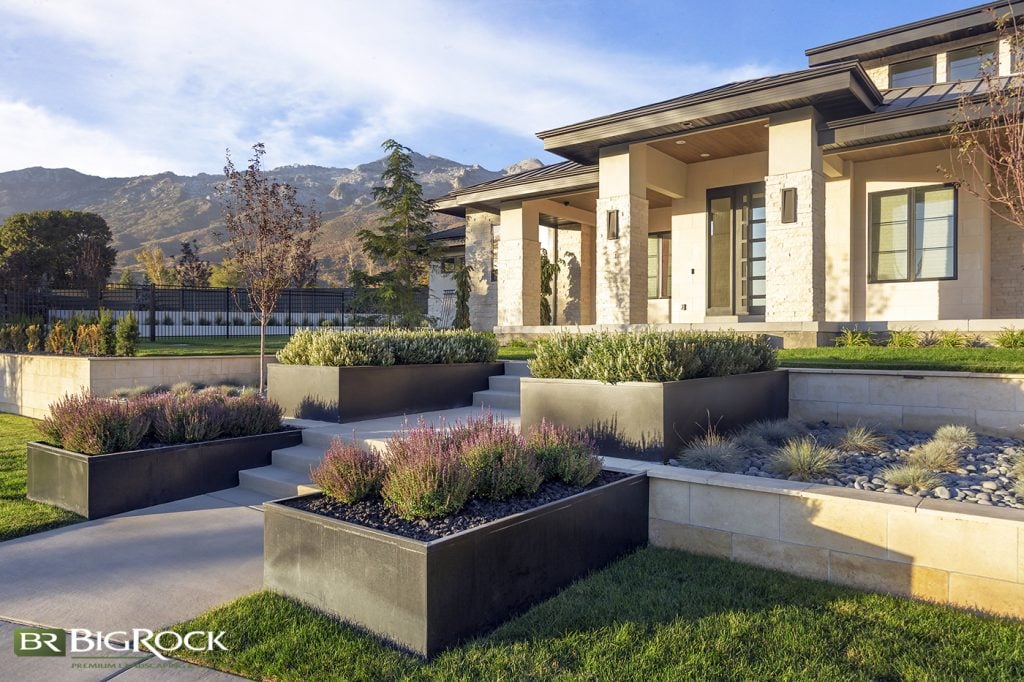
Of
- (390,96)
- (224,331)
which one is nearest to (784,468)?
(390,96)

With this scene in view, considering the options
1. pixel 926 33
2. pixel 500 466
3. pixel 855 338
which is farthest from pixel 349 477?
pixel 926 33

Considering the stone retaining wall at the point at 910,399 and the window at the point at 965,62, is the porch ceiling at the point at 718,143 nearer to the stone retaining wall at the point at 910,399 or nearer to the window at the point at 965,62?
the window at the point at 965,62

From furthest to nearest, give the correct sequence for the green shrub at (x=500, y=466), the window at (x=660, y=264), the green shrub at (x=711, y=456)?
the window at (x=660, y=264), the green shrub at (x=711, y=456), the green shrub at (x=500, y=466)

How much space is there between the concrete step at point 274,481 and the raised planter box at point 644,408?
215 centimetres

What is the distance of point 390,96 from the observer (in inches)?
536

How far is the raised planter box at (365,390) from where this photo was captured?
6.95m

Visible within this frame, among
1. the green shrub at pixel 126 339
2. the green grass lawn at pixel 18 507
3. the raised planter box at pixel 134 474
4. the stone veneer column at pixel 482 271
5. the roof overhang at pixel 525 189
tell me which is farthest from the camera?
the stone veneer column at pixel 482 271

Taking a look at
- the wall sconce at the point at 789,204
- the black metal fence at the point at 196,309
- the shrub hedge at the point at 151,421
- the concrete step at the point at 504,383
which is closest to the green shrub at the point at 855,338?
the wall sconce at the point at 789,204

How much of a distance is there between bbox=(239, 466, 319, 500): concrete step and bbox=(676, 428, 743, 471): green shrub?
3.19 meters

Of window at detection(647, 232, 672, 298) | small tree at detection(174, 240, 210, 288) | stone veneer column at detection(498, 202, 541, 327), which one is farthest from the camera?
small tree at detection(174, 240, 210, 288)

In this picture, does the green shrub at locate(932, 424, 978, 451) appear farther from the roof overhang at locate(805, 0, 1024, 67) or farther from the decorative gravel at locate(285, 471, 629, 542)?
the roof overhang at locate(805, 0, 1024, 67)

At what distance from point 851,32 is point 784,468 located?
14.6 meters

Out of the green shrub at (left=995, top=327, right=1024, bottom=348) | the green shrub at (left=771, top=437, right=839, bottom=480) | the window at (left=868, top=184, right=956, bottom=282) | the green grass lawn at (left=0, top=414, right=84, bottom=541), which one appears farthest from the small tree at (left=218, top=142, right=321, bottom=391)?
the window at (left=868, top=184, right=956, bottom=282)

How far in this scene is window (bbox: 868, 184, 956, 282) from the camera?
11734 millimetres
